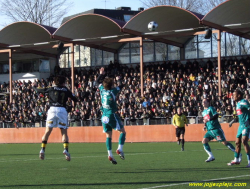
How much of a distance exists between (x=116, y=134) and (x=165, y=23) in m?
8.81

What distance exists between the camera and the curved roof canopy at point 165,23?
32.4 meters

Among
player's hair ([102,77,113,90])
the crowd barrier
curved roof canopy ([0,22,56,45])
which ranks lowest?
the crowd barrier

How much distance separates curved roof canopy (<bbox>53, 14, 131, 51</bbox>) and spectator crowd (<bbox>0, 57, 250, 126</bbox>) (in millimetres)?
2757

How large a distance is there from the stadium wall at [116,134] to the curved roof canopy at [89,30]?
751 cm

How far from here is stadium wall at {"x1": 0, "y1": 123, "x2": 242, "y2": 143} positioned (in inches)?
1059

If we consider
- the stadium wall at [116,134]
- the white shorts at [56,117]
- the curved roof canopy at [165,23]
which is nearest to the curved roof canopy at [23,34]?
the curved roof canopy at [165,23]

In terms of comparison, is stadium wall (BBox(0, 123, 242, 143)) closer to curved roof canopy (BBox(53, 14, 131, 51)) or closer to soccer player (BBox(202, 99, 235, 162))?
curved roof canopy (BBox(53, 14, 131, 51))

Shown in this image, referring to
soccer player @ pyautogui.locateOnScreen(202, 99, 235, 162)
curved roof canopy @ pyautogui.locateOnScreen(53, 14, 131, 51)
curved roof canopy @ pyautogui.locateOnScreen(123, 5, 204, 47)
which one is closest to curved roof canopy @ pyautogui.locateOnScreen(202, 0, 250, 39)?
curved roof canopy @ pyautogui.locateOnScreen(123, 5, 204, 47)

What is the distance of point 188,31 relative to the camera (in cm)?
3406

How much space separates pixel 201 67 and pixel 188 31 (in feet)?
8.56

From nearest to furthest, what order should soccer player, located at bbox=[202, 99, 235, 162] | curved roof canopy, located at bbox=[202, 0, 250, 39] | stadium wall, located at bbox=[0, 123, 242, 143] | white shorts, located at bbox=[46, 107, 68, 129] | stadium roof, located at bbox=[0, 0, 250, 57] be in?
white shorts, located at bbox=[46, 107, 68, 129], soccer player, located at bbox=[202, 99, 235, 162], stadium wall, located at bbox=[0, 123, 242, 143], curved roof canopy, located at bbox=[202, 0, 250, 39], stadium roof, located at bbox=[0, 0, 250, 57]

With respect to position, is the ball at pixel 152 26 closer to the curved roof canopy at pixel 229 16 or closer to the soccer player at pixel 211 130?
the curved roof canopy at pixel 229 16

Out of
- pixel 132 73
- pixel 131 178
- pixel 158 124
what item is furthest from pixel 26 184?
pixel 132 73

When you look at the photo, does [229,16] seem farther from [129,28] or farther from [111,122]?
[111,122]
